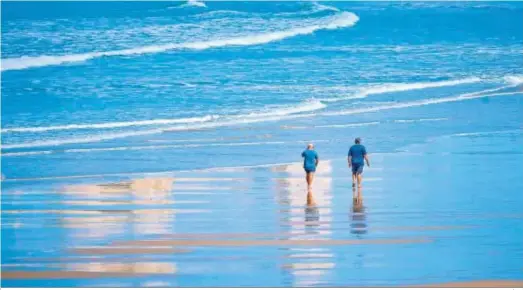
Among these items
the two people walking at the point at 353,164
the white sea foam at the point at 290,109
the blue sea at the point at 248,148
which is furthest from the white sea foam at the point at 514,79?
the two people walking at the point at 353,164

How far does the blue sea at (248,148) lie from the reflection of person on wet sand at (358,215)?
0.08 metres

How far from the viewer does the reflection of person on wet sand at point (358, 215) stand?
1441 cm

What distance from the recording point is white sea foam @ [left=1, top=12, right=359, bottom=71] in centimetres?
4359

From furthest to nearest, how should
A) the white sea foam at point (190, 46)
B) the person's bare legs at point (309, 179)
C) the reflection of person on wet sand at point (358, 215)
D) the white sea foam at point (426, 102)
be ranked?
1. the white sea foam at point (190, 46)
2. the white sea foam at point (426, 102)
3. the person's bare legs at point (309, 179)
4. the reflection of person on wet sand at point (358, 215)

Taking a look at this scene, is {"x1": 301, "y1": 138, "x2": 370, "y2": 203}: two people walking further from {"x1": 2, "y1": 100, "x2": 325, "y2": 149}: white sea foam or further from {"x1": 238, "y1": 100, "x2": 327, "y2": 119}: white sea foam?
{"x1": 238, "y1": 100, "x2": 327, "y2": 119}: white sea foam

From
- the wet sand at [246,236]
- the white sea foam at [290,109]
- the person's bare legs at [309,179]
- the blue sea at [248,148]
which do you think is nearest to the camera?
the wet sand at [246,236]

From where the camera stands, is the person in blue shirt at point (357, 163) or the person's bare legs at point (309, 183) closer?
the person's bare legs at point (309, 183)

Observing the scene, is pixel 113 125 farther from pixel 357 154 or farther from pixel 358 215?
pixel 358 215

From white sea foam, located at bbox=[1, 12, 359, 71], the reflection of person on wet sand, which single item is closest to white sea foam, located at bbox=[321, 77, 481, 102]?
white sea foam, located at bbox=[1, 12, 359, 71]

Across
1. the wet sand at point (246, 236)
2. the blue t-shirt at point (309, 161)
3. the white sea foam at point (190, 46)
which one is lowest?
the wet sand at point (246, 236)

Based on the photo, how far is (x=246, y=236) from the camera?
14.0m

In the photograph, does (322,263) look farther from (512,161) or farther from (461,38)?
(461,38)

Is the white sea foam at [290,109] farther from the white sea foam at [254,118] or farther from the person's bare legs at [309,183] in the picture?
the person's bare legs at [309,183]

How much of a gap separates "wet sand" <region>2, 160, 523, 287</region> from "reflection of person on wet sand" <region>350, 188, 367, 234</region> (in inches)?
0.5
